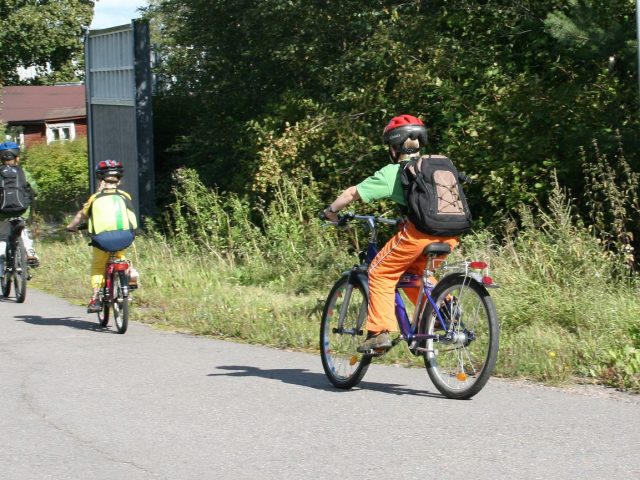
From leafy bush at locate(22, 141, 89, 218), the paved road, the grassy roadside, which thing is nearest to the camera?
the paved road

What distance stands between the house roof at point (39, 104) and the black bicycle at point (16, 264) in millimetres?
48287

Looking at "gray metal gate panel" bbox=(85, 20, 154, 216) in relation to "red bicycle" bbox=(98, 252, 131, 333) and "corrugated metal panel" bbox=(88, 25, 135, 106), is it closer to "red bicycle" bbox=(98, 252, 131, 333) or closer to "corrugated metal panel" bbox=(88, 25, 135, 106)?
"corrugated metal panel" bbox=(88, 25, 135, 106)

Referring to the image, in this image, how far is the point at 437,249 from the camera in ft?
24.6

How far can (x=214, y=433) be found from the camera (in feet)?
22.3

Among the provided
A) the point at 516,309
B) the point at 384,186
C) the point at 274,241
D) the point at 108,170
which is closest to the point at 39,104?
the point at 274,241

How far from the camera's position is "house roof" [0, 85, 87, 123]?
63.1m

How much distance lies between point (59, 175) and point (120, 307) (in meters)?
24.9

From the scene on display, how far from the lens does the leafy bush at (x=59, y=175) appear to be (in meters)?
31.0

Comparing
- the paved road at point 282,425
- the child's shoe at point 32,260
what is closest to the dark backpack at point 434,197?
the paved road at point 282,425

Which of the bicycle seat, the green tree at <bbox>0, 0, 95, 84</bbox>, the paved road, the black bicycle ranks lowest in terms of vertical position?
the paved road

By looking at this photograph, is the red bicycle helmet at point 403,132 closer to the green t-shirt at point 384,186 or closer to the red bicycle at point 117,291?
the green t-shirt at point 384,186

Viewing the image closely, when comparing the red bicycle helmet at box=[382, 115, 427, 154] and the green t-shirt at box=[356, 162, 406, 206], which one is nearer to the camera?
the green t-shirt at box=[356, 162, 406, 206]

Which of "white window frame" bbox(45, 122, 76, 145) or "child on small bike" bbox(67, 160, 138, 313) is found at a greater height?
"white window frame" bbox(45, 122, 76, 145)

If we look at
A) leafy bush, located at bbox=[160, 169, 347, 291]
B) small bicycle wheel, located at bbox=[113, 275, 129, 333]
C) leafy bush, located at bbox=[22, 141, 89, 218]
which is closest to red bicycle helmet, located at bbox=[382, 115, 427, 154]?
Answer: small bicycle wheel, located at bbox=[113, 275, 129, 333]
